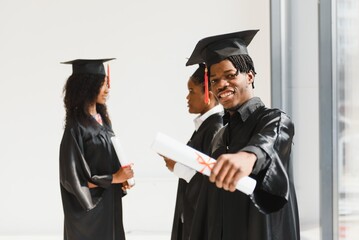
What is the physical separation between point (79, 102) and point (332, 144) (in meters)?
1.63

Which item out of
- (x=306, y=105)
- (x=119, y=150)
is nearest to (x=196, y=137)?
(x=119, y=150)

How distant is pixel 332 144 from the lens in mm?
2807

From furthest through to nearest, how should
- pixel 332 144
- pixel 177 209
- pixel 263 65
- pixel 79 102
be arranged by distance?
pixel 263 65 → pixel 79 102 → pixel 177 209 → pixel 332 144

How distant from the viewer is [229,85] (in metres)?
1.74

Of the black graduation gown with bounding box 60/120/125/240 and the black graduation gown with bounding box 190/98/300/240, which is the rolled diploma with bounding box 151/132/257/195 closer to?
the black graduation gown with bounding box 190/98/300/240

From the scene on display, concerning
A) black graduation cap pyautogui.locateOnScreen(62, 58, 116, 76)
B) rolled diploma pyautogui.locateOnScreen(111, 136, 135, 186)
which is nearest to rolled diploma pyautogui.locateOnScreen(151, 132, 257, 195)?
rolled diploma pyautogui.locateOnScreen(111, 136, 135, 186)

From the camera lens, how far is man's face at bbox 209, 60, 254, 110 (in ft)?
5.69

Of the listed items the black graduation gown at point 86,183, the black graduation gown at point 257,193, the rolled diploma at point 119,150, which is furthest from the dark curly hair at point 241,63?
the black graduation gown at point 86,183

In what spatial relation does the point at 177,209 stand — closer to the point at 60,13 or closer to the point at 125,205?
the point at 125,205

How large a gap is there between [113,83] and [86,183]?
249 cm

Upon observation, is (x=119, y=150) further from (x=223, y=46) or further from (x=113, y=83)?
(x=113, y=83)

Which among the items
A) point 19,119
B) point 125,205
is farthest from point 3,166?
point 125,205

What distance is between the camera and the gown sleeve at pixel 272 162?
1461 millimetres

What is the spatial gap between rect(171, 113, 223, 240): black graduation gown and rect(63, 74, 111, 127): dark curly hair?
2.85 feet
